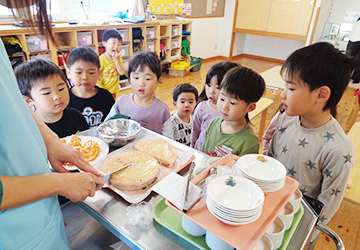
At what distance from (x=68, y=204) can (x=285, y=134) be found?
3.64 feet

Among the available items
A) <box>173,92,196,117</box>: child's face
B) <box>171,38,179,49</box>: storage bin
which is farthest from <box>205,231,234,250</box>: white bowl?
<box>171,38,179,49</box>: storage bin

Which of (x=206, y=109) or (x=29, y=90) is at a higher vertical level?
(x=29, y=90)

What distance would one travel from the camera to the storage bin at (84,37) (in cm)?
358

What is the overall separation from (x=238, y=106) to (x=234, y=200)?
0.69m

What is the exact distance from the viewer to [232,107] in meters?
1.22

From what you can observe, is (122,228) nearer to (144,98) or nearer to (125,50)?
(144,98)

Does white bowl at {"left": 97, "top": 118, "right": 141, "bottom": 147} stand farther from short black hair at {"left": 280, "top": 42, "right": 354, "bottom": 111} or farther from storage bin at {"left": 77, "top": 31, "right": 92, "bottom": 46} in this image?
storage bin at {"left": 77, "top": 31, "right": 92, "bottom": 46}

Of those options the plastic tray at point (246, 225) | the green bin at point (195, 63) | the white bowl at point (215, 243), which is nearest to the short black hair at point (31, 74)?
the plastic tray at point (246, 225)

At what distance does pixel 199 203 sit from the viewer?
2.16 feet

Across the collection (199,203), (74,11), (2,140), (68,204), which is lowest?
(68,204)

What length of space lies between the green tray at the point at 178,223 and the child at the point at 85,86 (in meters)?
1.29

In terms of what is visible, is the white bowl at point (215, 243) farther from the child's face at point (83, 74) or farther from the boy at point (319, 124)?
the child's face at point (83, 74)

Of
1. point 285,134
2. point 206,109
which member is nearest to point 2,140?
point 285,134

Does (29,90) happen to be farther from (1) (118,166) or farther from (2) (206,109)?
(2) (206,109)
